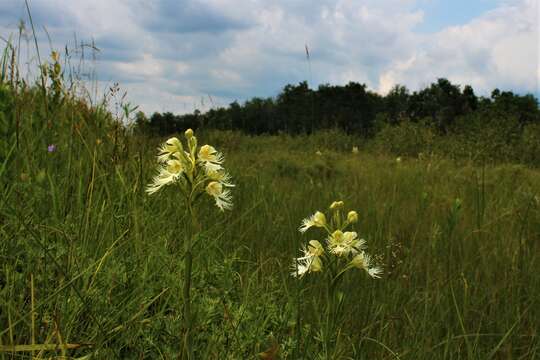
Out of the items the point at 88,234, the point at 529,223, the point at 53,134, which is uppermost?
the point at 53,134

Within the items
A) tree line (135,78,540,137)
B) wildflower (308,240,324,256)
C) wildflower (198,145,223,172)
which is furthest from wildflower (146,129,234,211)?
tree line (135,78,540,137)

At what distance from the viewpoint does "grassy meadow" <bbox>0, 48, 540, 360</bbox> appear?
183 cm

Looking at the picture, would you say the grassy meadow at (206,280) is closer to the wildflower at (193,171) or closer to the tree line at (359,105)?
the wildflower at (193,171)

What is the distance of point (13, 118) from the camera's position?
303 cm

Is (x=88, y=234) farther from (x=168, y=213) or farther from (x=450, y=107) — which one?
(x=450, y=107)

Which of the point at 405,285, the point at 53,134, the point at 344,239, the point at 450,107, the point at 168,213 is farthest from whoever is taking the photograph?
the point at 450,107

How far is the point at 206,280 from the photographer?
2.46 meters

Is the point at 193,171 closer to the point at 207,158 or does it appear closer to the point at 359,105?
the point at 207,158

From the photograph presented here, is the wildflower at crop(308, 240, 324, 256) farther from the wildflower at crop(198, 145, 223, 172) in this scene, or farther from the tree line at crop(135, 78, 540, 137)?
the tree line at crop(135, 78, 540, 137)

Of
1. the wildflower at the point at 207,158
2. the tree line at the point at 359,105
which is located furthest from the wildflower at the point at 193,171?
the tree line at the point at 359,105

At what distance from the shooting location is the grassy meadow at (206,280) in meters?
1.83

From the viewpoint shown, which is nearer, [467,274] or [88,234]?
[88,234]

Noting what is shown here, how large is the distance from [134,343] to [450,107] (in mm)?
28854

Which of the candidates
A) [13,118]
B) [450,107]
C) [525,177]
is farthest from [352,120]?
[13,118]
